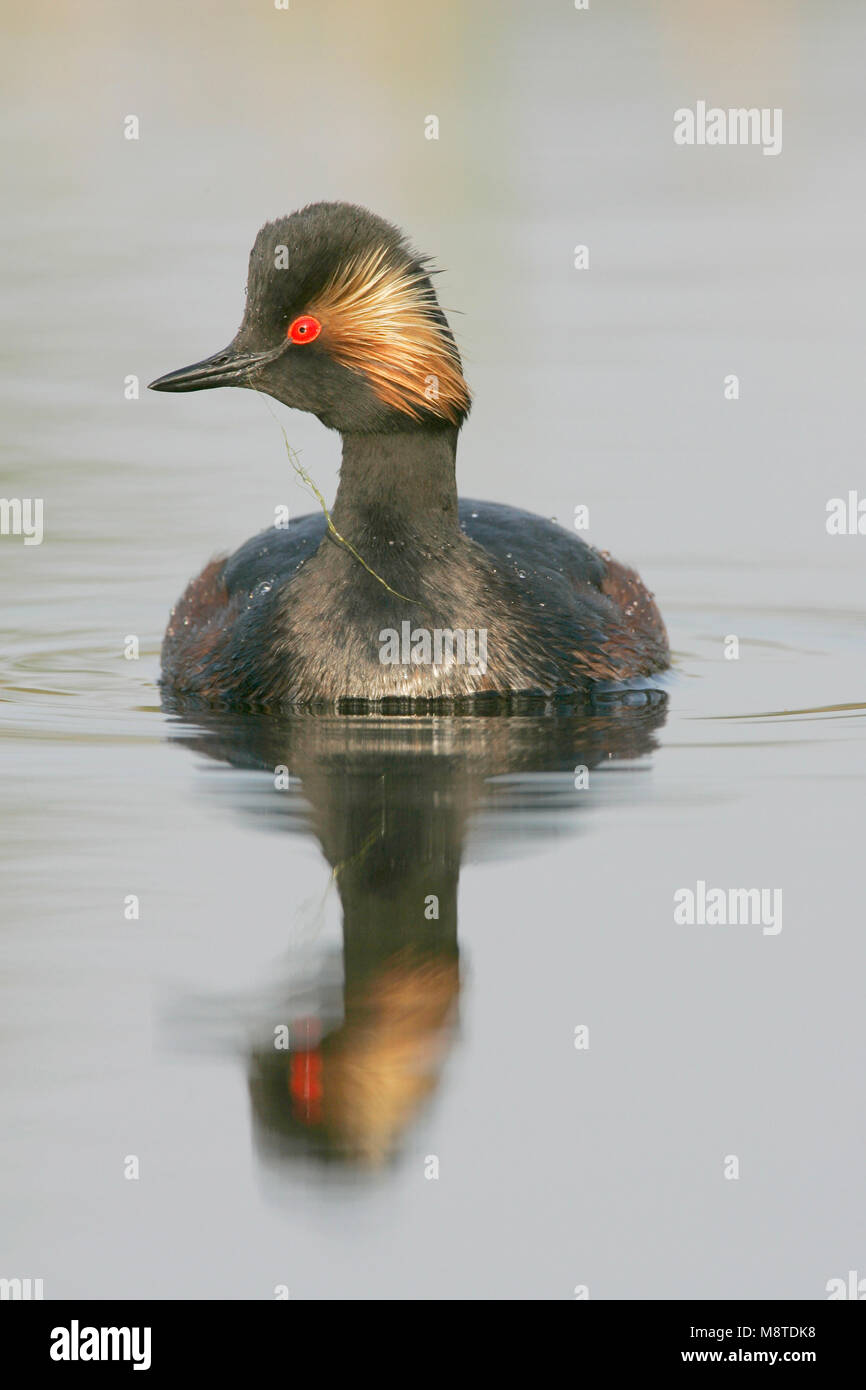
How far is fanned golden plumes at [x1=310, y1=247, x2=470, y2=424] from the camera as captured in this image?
1056cm

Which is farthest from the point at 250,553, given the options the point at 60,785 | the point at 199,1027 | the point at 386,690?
the point at 199,1027

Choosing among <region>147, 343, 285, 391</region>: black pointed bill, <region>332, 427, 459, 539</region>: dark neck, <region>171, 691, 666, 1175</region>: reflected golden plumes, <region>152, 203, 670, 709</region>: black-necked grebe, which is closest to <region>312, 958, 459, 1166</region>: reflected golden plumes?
<region>171, 691, 666, 1175</region>: reflected golden plumes

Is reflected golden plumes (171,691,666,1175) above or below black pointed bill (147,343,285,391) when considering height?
below

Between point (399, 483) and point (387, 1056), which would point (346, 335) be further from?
point (387, 1056)

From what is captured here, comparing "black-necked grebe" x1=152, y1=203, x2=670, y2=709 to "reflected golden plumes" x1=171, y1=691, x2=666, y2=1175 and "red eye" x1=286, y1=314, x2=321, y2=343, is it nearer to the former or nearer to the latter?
"red eye" x1=286, y1=314, x2=321, y2=343

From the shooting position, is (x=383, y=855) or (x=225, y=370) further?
(x=225, y=370)

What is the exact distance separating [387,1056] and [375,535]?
14.5 ft

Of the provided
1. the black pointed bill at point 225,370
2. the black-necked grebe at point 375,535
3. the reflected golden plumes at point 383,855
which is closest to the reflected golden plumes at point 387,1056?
the reflected golden plumes at point 383,855

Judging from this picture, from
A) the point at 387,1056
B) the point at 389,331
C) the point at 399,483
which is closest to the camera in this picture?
the point at 387,1056

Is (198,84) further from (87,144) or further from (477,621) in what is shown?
(477,621)

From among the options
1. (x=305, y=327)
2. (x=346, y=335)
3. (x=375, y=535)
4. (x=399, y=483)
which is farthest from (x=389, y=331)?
(x=375, y=535)

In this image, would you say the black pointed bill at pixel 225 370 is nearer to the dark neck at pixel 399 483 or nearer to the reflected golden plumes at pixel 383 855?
the dark neck at pixel 399 483

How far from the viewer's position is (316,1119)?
21.5 feet

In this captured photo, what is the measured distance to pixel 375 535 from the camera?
10977mm
